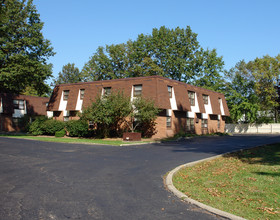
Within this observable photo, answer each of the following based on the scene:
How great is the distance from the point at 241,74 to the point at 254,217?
54615 millimetres

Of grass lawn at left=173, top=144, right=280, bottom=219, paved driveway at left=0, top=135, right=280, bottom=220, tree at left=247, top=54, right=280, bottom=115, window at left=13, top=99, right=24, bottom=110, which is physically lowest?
paved driveway at left=0, top=135, right=280, bottom=220

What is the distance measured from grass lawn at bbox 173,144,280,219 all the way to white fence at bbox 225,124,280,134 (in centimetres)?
4440

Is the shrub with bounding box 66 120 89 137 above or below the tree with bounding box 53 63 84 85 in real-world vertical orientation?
below

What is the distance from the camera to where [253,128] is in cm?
5291

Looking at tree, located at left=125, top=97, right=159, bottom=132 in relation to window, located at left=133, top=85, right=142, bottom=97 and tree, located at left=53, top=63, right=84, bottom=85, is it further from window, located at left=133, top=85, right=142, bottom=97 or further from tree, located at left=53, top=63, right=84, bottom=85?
tree, located at left=53, top=63, right=84, bottom=85

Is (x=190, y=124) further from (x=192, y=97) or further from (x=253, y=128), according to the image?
(x=253, y=128)

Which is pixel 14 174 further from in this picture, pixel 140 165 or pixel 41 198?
pixel 140 165

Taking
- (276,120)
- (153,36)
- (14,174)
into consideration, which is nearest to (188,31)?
(153,36)

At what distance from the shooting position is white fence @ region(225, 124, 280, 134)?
5078 cm

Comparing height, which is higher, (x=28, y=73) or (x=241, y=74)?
(x=241, y=74)

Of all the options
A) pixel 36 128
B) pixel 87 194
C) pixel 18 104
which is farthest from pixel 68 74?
pixel 87 194

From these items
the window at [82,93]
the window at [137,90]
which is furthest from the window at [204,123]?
the window at [82,93]

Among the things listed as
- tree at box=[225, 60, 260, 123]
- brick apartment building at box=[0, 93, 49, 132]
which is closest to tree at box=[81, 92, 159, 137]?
brick apartment building at box=[0, 93, 49, 132]

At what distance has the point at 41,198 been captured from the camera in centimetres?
632
